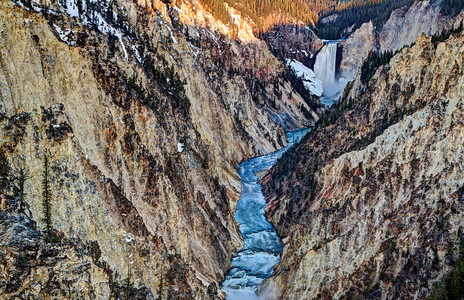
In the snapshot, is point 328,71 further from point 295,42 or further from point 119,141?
point 119,141

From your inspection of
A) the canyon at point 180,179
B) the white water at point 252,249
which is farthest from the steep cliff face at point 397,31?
the white water at point 252,249

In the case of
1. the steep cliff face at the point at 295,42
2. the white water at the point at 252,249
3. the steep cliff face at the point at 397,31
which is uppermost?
the steep cliff face at the point at 295,42

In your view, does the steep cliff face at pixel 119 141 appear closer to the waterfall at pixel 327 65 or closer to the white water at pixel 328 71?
the white water at pixel 328 71

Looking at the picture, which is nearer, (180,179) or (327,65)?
(180,179)

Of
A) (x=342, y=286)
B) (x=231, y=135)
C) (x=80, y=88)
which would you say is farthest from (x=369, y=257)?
(x=231, y=135)

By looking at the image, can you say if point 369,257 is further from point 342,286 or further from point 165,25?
point 165,25

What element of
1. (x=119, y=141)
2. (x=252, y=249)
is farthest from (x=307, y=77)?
(x=119, y=141)
